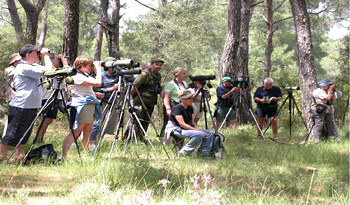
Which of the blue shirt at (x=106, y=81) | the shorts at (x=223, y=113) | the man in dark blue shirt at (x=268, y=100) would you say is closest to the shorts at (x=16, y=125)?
the blue shirt at (x=106, y=81)

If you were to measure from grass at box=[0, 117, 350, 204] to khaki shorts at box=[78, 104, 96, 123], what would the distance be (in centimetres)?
42

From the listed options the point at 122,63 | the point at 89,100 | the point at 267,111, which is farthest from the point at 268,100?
the point at 89,100

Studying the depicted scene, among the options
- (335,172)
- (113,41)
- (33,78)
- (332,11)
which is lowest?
(335,172)

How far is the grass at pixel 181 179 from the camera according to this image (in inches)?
109

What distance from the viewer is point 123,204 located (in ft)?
8.16

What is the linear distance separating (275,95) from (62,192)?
5.68 m

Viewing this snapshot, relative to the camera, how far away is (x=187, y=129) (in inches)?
200

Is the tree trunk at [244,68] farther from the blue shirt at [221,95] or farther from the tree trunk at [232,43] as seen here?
the blue shirt at [221,95]

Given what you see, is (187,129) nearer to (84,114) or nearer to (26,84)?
(84,114)

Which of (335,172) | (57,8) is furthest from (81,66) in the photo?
(57,8)

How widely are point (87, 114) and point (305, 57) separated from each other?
4.92m

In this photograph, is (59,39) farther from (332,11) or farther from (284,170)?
(284,170)

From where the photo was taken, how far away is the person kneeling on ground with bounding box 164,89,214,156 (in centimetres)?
500

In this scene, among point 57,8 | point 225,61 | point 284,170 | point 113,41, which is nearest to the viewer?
point 284,170
